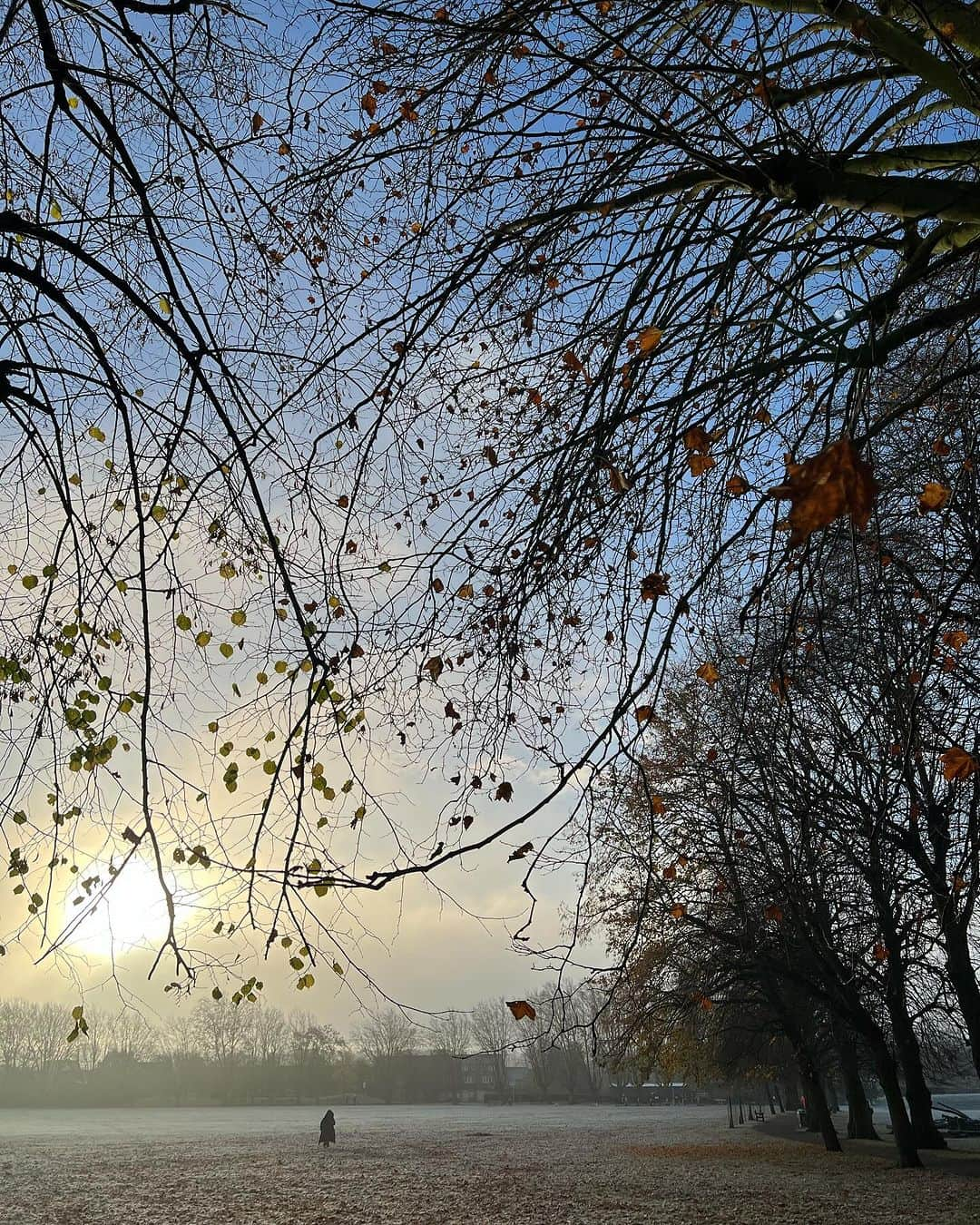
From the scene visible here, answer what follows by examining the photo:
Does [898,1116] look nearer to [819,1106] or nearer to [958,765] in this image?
[819,1106]

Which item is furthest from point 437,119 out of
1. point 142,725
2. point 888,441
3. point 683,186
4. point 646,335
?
point 888,441

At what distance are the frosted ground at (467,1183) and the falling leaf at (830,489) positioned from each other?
12047 mm

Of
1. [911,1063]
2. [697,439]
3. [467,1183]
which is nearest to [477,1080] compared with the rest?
[467,1183]

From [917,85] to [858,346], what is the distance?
183cm

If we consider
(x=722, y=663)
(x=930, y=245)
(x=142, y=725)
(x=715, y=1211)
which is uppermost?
(x=930, y=245)

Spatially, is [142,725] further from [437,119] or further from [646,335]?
[437,119]

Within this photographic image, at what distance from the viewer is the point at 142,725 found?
3242mm

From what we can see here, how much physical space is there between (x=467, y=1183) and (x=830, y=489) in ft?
58.6

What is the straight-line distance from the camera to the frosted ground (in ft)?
40.9

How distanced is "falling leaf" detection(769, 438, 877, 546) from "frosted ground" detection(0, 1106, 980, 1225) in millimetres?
12047

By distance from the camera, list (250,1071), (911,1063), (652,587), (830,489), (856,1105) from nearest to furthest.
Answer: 1. (830,489)
2. (652,587)
3. (911,1063)
4. (856,1105)
5. (250,1071)

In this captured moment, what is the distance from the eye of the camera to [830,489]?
1936 millimetres

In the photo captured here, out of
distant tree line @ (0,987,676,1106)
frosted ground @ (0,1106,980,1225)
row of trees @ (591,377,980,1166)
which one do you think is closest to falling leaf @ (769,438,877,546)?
row of trees @ (591,377,980,1166)

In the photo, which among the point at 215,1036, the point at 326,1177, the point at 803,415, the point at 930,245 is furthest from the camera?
the point at 215,1036
